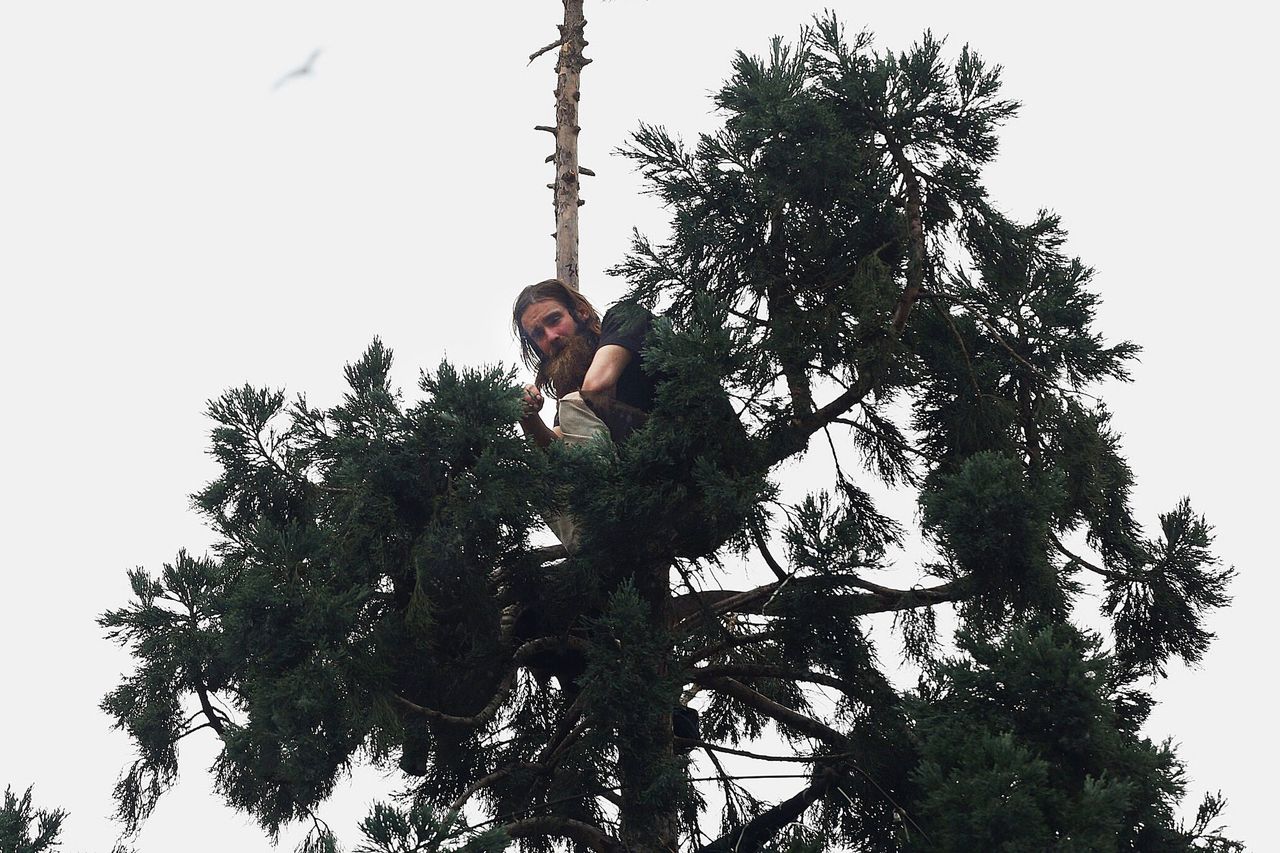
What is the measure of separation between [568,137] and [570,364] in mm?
2286

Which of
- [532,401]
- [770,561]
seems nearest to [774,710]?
[770,561]

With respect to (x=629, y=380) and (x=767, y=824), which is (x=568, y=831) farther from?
(x=629, y=380)

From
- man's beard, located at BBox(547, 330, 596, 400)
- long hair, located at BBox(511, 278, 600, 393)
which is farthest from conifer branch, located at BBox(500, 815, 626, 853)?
long hair, located at BBox(511, 278, 600, 393)

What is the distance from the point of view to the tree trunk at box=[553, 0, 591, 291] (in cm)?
A: 999

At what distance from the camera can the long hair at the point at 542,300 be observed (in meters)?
8.99

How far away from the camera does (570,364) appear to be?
888 centimetres

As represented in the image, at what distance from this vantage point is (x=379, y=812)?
18.9ft

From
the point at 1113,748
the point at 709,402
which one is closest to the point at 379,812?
the point at 709,402

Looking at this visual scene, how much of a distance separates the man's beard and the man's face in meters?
0.03

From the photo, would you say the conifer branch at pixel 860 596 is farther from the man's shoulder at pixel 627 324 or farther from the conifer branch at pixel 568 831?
the man's shoulder at pixel 627 324

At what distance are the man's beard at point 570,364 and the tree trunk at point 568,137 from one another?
0.89 m

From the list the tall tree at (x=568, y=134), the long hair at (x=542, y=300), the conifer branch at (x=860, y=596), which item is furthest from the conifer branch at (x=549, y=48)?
the conifer branch at (x=860, y=596)

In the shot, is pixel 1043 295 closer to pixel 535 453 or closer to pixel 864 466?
pixel 864 466

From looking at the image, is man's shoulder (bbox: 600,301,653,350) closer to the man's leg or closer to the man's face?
the man's leg
